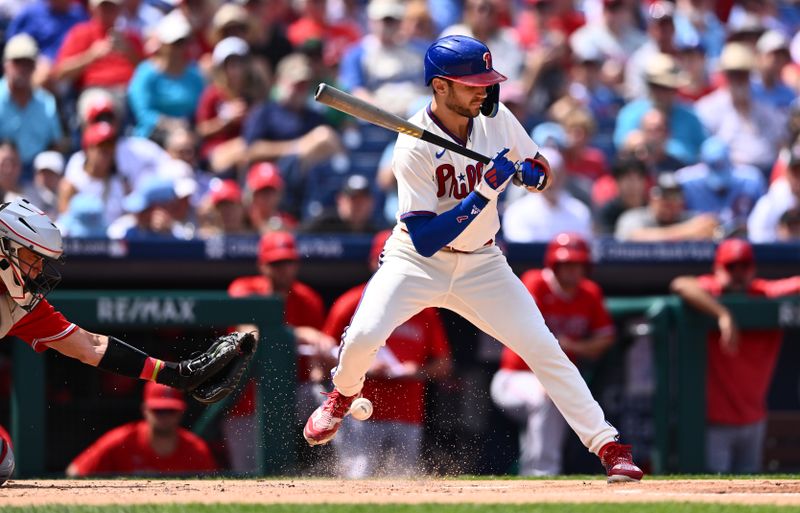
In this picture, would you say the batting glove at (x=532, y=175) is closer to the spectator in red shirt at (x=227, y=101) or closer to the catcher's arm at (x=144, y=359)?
the catcher's arm at (x=144, y=359)

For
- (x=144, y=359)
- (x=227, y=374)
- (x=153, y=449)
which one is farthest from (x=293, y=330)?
(x=144, y=359)

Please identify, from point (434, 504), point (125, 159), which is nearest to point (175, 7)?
point (125, 159)

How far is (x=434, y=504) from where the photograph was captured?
5453 millimetres

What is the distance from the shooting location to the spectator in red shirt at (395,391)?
322 inches

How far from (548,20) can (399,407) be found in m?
5.40

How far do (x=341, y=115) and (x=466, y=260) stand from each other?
4.98m

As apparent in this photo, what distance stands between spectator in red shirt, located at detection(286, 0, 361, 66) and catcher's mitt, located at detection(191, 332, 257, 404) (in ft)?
18.3

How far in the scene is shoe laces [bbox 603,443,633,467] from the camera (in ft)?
20.5

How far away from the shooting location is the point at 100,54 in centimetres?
1069

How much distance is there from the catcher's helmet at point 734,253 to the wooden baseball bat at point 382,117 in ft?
11.2

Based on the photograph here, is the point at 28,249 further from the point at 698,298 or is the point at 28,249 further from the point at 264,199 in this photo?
the point at 698,298

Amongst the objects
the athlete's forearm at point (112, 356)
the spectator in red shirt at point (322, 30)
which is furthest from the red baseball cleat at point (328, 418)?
the spectator in red shirt at point (322, 30)

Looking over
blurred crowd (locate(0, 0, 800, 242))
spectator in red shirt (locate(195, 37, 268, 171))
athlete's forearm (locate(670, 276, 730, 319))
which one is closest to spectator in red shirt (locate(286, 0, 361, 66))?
blurred crowd (locate(0, 0, 800, 242))

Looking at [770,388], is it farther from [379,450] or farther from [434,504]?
[434,504]
